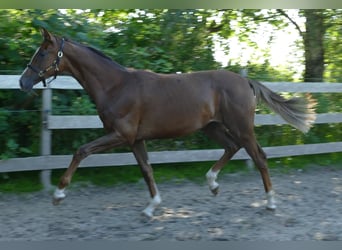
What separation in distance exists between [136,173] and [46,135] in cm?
141

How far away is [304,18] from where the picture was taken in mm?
9094

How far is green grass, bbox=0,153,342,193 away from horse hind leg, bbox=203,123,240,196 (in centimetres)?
100

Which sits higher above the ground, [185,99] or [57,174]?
[185,99]

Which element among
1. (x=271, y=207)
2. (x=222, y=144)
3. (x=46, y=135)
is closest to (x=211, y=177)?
(x=222, y=144)

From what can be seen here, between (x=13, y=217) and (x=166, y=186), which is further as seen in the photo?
(x=166, y=186)

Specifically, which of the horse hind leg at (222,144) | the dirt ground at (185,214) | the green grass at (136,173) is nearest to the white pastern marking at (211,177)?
the horse hind leg at (222,144)

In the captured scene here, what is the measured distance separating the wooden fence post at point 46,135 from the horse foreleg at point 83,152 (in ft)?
4.11

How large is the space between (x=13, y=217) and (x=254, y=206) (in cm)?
270

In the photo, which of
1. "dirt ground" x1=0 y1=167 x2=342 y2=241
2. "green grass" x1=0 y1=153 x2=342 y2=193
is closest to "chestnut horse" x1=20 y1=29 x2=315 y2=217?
"dirt ground" x1=0 y1=167 x2=342 y2=241

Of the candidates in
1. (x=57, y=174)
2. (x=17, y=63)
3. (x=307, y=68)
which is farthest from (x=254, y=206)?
(x=307, y=68)

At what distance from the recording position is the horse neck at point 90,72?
4910 millimetres

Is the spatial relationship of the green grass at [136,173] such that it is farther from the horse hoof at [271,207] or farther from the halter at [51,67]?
the halter at [51,67]

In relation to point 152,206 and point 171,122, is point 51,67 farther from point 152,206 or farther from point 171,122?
point 152,206

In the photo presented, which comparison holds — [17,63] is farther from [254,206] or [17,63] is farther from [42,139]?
[254,206]
